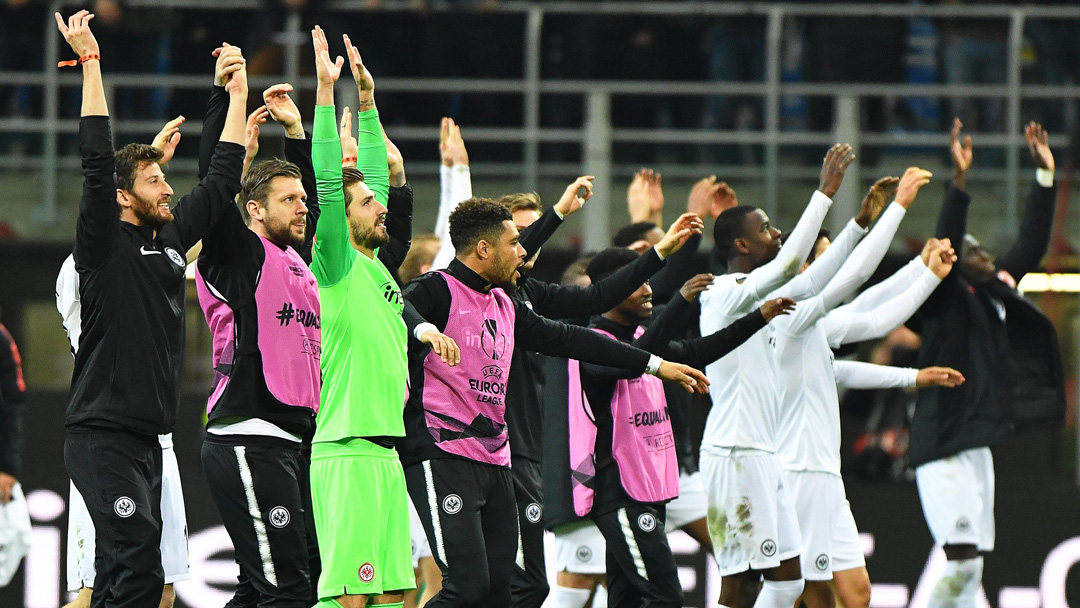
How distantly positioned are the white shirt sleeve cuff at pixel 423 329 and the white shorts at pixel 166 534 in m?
1.38

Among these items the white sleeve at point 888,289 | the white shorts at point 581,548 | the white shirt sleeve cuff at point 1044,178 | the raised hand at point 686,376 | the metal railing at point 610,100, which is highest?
the metal railing at point 610,100

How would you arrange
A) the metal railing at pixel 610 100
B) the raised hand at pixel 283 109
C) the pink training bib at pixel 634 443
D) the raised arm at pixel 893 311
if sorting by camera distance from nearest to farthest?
1. the raised hand at pixel 283 109
2. the pink training bib at pixel 634 443
3. the raised arm at pixel 893 311
4. the metal railing at pixel 610 100

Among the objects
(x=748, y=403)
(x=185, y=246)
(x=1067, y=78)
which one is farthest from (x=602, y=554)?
(x=1067, y=78)

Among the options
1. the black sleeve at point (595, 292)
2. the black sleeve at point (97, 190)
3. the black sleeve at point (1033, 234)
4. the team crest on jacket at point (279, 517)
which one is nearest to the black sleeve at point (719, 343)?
the black sleeve at point (595, 292)

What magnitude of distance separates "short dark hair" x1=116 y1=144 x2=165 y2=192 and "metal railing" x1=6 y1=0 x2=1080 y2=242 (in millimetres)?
5630

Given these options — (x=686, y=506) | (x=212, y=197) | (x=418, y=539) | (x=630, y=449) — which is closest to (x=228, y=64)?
(x=212, y=197)

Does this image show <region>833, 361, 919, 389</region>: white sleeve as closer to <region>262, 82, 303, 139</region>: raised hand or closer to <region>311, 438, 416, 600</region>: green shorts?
<region>311, 438, 416, 600</region>: green shorts

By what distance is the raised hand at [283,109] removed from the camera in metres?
6.51

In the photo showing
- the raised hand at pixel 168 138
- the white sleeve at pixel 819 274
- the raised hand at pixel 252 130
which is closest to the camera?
the raised hand at pixel 168 138

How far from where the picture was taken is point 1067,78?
13.3m

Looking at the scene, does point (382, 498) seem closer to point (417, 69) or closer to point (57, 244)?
point (57, 244)

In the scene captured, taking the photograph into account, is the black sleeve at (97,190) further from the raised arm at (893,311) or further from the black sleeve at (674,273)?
the raised arm at (893,311)

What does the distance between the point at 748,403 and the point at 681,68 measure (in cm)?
608

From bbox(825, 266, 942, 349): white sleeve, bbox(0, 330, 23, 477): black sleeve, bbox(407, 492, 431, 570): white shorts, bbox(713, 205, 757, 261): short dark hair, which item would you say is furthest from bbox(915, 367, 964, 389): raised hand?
bbox(0, 330, 23, 477): black sleeve
